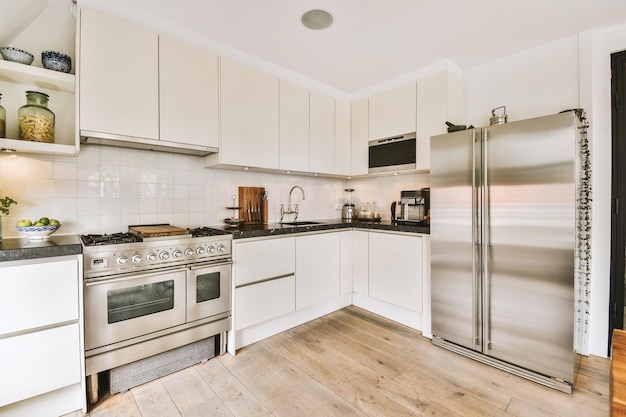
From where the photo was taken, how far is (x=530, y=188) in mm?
1925

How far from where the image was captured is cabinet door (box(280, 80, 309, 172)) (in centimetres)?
287

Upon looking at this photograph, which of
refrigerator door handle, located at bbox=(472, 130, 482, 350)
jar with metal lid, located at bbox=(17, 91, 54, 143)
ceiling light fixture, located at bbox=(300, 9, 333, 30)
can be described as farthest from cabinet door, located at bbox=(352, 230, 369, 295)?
jar with metal lid, located at bbox=(17, 91, 54, 143)

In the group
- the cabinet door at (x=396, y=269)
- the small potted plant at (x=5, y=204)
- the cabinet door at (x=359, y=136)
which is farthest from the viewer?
the cabinet door at (x=359, y=136)

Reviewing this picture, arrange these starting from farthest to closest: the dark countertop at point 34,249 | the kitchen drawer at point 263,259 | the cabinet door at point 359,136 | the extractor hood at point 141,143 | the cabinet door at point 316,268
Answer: the cabinet door at point 359,136, the cabinet door at point 316,268, the kitchen drawer at point 263,259, the extractor hood at point 141,143, the dark countertop at point 34,249

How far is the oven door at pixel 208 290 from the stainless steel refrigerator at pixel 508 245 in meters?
1.70

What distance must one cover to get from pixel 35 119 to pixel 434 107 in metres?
3.08

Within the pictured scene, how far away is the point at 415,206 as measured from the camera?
9.69 ft

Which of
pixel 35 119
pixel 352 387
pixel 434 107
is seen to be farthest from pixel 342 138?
pixel 35 119

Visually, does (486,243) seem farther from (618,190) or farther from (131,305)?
(131,305)

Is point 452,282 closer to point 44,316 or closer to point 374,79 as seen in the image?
point 374,79

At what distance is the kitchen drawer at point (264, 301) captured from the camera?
91.3 inches

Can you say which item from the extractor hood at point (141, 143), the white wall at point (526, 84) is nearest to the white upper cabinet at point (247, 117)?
the extractor hood at point (141, 143)

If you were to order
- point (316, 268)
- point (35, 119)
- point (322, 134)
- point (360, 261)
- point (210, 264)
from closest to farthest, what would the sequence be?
point (35, 119), point (210, 264), point (316, 268), point (360, 261), point (322, 134)

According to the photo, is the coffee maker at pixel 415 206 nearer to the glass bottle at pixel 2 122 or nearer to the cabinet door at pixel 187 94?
the cabinet door at pixel 187 94
